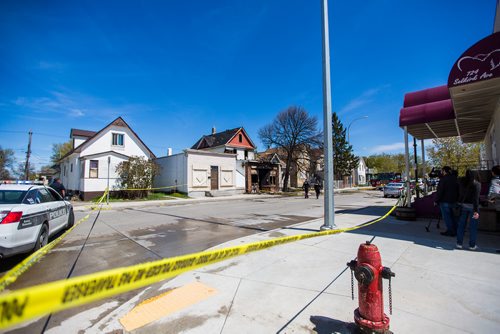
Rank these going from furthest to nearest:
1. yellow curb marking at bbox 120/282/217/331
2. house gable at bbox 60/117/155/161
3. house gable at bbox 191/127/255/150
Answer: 1. house gable at bbox 191/127/255/150
2. house gable at bbox 60/117/155/161
3. yellow curb marking at bbox 120/282/217/331

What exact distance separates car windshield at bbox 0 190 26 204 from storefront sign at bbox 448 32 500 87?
10633 mm

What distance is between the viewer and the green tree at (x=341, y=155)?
1959 inches

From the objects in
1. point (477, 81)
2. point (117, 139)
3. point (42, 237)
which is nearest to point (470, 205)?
point (477, 81)

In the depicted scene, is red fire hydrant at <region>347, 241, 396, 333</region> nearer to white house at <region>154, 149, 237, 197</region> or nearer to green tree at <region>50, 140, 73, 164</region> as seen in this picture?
white house at <region>154, 149, 237, 197</region>

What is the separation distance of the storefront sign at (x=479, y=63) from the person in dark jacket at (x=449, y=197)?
2.29m

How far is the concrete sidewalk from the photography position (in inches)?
115

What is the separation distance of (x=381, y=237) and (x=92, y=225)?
9979mm

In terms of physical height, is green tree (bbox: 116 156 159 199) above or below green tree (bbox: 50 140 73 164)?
below

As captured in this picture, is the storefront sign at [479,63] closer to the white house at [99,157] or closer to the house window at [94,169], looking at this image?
the white house at [99,157]

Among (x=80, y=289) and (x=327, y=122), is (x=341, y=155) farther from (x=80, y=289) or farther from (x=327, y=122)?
(x=80, y=289)

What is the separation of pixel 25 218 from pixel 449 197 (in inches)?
392

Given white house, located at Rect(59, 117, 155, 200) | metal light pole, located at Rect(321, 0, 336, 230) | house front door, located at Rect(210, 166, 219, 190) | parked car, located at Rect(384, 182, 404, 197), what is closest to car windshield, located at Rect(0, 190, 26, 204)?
metal light pole, located at Rect(321, 0, 336, 230)

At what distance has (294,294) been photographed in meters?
3.67

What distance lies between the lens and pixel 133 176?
74.2 feet
